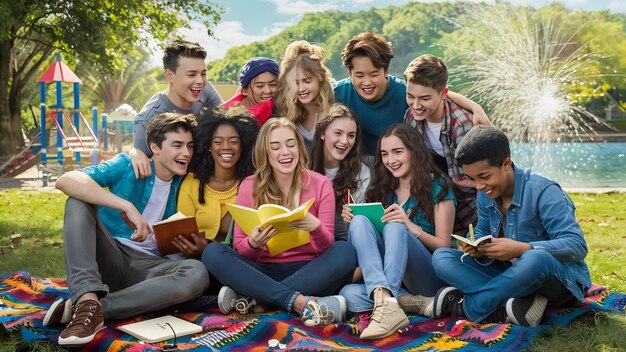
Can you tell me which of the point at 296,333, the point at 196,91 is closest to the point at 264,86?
the point at 196,91

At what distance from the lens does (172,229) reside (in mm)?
4121

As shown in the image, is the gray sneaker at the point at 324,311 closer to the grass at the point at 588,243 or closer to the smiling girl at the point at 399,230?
the smiling girl at the point at 399,230

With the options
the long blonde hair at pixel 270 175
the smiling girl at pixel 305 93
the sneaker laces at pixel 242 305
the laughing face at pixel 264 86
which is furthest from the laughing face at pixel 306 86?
the sneaker laces at pixel 242 305

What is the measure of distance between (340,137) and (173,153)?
3.44 feet

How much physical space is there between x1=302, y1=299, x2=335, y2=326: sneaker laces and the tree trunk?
67.7ft

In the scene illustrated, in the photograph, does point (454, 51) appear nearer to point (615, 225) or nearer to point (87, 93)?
point (87, 93)

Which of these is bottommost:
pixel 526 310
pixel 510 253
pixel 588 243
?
pixel 588 243

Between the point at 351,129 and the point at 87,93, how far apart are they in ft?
204

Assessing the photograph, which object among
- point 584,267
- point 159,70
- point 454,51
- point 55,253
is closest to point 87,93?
point 159,70

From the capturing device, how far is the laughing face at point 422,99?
470cm

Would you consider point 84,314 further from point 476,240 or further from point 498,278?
point 498,278

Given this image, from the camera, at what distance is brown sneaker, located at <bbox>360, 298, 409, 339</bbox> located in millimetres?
3625

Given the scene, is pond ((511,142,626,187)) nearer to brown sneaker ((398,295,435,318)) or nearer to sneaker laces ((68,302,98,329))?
brown sneaker ((398,295,435,318))

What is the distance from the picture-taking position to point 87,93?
208 ft
